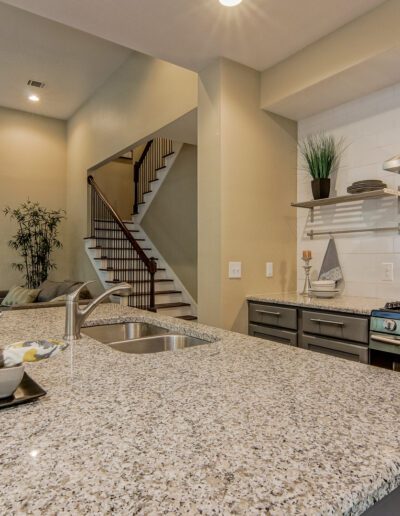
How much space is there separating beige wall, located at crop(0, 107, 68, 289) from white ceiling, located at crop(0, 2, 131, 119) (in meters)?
0.51

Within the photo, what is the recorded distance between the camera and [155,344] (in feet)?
5.90

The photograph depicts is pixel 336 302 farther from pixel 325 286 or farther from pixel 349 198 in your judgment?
pixel 349 198

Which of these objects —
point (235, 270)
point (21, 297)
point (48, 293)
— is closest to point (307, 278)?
point (235, 270)

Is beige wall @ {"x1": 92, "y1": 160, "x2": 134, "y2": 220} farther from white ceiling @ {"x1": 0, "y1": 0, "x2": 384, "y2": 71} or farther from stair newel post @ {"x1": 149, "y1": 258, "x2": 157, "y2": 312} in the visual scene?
white ceiling @ {"x1": 0, "y1": 0, "x2": 384, "y2": 71}

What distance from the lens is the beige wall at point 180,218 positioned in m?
5.49

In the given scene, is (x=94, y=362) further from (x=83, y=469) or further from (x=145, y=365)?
(x=83, y=469)

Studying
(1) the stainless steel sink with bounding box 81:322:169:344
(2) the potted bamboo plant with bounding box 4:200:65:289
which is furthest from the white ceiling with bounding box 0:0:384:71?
(2) the potted bamboo plant with bounding box 4:200:65:289

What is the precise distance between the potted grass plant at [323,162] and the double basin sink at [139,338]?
1.73 m

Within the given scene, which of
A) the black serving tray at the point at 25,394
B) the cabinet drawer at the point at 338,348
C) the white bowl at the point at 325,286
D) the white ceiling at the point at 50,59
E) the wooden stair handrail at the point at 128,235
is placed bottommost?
the cabinet drawer at the point at 338,348

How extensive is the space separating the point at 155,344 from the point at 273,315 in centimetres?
119

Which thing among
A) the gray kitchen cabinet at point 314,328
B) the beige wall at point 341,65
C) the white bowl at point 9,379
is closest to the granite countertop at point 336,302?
the gray kitchen cabinet at point 314,328

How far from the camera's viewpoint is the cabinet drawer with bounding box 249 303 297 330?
2594mm

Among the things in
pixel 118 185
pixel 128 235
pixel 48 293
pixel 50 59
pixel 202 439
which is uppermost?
pixel 50 59

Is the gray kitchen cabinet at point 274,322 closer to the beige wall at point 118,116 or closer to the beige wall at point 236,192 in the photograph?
the beige wall at point 236,192
